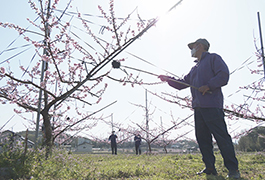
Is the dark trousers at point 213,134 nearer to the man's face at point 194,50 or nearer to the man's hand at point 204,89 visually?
the man's hand at point 204,89

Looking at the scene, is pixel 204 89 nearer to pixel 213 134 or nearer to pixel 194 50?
pixel 213 134

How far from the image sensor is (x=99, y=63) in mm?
3314

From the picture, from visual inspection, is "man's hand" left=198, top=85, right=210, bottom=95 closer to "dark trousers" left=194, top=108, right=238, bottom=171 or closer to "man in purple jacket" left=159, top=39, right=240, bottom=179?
"man in purple jacket" left=159, top=39, right=240, bottom=179

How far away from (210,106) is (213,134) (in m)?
0.32

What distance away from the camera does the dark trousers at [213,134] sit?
7.91ft

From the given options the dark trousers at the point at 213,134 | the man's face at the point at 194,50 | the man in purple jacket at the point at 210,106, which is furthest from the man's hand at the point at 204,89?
the man's face at the point at 194,50

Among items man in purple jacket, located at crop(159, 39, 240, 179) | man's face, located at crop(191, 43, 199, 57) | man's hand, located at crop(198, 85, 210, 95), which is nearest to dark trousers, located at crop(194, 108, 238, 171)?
man in purple jacket, located at crop(159, 39, 240, 179)

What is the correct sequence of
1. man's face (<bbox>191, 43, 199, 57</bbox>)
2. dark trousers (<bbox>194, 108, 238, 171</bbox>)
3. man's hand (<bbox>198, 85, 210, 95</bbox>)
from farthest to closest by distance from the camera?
1. man's face (<bbox>191, 43, 199, 57</bbox>)
2. man's hand (<bbox>198, 85, 210, 95</bbox>)
3. dark trousers (<bbox>194, 108, 238, 171</bbox>)

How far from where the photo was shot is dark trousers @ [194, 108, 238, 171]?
241 cm

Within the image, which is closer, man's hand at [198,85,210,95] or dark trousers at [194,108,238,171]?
dark trousers at [194,108,238,171]

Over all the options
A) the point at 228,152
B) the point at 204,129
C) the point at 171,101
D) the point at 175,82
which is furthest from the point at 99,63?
the point at 171,101

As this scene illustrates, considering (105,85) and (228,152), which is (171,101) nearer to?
(105,85)

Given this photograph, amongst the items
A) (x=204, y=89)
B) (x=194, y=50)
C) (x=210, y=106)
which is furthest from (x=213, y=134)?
(x=194, y=50)

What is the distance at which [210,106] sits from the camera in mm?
2535
